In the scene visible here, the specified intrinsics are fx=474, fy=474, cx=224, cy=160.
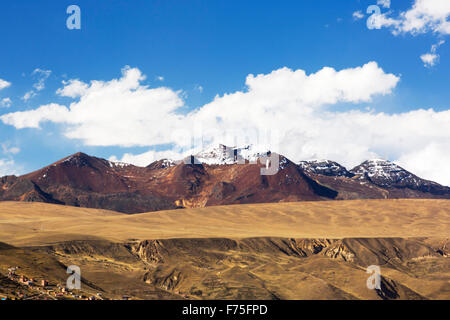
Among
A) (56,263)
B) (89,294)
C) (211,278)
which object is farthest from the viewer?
(211,278)

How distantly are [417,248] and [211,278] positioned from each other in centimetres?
9832

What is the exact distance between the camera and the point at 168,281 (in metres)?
115

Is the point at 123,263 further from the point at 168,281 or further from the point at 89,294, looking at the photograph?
the point at 89,294

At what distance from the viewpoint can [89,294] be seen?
67.4 meters
